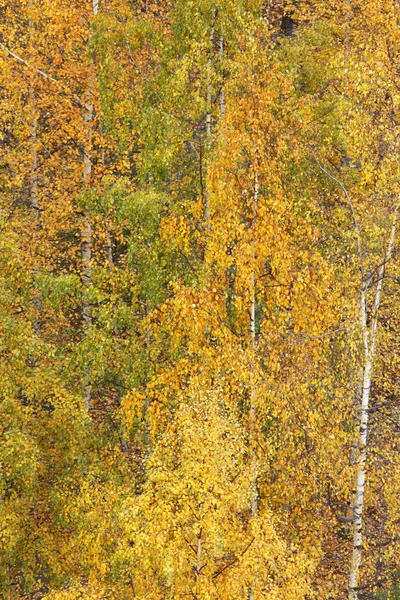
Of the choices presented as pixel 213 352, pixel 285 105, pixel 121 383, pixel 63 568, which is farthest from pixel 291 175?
pixel 63 568

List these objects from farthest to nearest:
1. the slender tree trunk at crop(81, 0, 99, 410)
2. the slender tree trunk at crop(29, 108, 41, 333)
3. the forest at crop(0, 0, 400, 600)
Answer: the slender tree trunk at crop(29, 108, 41, 333), the slender tree trunk at crop(81, 0, 99, 410), the forest at crop(0, 0, 400, 600)

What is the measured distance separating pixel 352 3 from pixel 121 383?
14.8 meters

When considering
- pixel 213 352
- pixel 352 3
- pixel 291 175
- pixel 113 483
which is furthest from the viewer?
pixel 352 3

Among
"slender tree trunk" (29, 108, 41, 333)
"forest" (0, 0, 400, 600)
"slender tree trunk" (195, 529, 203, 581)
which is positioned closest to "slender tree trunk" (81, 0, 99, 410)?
"forest" (0, 0, 400, 600)

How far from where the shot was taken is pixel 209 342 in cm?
1272

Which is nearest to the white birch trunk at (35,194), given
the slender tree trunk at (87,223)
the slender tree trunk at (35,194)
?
the slender tree trunk at (35,194)

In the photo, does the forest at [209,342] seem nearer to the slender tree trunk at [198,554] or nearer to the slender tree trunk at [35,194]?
the slender tree trunk at [198,554]

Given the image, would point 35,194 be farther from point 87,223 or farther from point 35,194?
point 87,223

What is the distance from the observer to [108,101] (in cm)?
1436

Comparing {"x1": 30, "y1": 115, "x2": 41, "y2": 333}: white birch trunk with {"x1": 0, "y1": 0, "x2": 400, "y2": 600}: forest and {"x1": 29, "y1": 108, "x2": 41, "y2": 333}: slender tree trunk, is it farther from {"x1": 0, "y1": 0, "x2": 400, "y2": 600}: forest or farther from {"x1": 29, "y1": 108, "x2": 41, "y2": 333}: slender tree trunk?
{"x1": 0, "y1": 0, "x2": 400, "y2": 600}: forest

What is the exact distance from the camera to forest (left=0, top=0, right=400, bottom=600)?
35.7 ft

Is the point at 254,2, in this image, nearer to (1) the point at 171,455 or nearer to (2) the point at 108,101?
(2) the point at 108,101

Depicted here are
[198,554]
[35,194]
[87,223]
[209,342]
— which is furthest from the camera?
[35,194]

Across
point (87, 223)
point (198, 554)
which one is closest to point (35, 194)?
point (87, 223)
